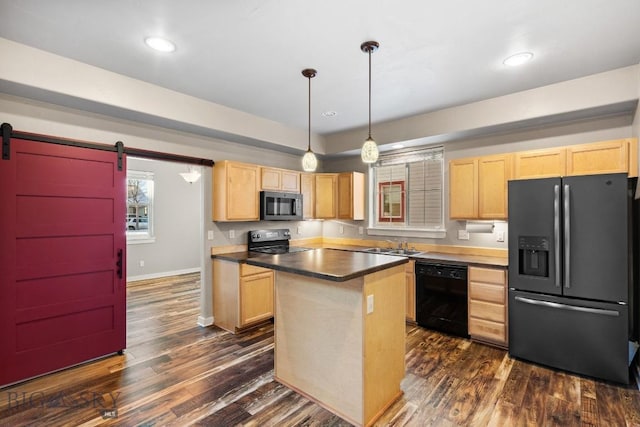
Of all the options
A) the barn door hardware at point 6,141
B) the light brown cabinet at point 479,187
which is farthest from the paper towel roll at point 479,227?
the barn door hardware at point 6,141

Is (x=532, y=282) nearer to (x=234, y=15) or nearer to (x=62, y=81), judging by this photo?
(x=234, y=15)

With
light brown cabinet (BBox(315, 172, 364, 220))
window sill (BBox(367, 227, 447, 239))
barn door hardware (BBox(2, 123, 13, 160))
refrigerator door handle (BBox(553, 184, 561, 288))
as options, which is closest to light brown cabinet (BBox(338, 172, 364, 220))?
light brown cabinet (BBox(315, 172, 364, 220))

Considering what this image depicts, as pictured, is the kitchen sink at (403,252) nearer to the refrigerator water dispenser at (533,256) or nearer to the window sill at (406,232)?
the window sill at (406,232)

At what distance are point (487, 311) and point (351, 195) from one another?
2.56 m

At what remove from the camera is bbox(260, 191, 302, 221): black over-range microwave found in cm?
441

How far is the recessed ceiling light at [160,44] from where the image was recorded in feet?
7.86

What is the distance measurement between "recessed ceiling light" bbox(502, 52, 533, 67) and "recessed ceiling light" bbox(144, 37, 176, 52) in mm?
2841

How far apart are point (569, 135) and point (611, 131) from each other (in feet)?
1.13

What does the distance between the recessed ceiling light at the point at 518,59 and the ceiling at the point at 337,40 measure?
6 cm

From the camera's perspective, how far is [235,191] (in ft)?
13.5

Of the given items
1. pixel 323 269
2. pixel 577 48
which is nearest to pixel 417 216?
pixel 577 48

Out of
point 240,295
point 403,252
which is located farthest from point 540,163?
point 240,295

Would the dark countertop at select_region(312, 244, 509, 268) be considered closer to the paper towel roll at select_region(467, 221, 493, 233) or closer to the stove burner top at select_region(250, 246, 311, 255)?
the paper towel roll at select_region(467, 221, 493, 233)

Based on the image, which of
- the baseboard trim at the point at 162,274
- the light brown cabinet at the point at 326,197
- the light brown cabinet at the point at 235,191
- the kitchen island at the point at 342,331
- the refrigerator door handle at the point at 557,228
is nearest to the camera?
the kitchen island at the point at 342,331
